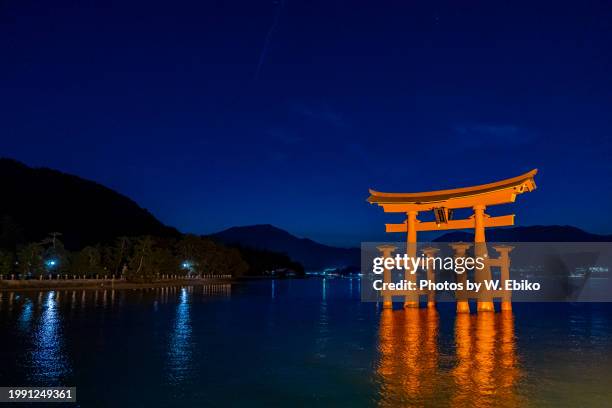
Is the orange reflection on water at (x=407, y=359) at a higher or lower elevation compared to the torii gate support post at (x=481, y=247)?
lower

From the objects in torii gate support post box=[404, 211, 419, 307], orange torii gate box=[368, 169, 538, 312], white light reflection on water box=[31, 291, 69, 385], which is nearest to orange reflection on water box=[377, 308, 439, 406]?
torii gate support post box=[404, 211, 419, 307]

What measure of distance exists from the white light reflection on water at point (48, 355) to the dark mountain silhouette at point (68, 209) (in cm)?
7886

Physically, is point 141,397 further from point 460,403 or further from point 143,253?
point 143,253

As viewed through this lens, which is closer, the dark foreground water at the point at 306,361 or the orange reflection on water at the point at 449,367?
the orange reflection on water at the point at 449,367

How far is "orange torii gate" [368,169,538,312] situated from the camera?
24.6 metres

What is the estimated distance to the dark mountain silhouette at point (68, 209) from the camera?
3974 inches

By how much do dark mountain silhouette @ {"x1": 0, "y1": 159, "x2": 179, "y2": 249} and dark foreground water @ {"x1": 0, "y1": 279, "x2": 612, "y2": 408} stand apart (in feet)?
269

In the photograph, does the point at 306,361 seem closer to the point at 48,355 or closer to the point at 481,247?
the point at 48,355

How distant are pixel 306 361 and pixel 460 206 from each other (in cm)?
1563

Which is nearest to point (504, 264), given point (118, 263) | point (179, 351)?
point (179, 351)

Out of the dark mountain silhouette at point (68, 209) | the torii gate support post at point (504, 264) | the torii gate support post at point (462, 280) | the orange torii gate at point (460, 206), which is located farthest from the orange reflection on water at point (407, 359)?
the dark mountain silhouette at point (68, 209)

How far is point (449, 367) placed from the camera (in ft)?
45.9

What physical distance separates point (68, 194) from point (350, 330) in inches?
4403

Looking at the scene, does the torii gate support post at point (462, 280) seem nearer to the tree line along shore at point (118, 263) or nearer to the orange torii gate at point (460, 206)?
the orange torii gate at point (460, 206)
